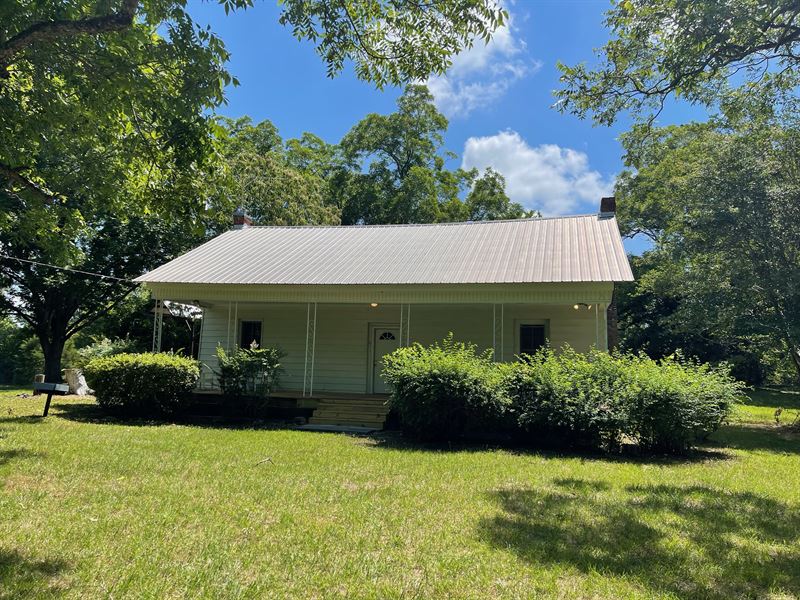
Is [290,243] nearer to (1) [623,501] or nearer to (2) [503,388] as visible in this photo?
(2) [503,388]

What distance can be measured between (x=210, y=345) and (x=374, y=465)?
10.6 meters

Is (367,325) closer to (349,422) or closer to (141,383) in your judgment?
(349,422)

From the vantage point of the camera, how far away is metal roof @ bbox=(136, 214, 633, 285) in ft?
43.4

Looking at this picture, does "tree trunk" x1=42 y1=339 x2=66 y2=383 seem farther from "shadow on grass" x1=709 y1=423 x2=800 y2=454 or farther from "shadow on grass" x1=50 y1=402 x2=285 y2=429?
"shadow on grass" x1=709 y1=423 x2=800 y2=454

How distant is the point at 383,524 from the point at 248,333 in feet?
41.7

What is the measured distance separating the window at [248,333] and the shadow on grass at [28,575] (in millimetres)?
12840

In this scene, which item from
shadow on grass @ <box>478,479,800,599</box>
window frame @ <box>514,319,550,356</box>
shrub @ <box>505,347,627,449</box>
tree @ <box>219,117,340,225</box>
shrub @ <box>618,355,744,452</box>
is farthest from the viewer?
tree @ <box>219,117,340,225</box>

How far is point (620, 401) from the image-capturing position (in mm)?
9453

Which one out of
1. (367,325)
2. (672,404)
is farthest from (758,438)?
(367,325)

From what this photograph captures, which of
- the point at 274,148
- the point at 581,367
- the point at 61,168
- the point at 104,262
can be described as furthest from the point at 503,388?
the point at 274,148

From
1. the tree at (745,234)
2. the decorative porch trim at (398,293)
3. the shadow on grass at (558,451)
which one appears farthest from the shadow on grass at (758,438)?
the decorative porch trim at (398,293)

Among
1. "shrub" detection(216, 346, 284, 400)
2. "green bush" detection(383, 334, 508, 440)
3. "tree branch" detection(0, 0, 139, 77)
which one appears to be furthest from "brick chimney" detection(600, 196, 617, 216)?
"tree branch" detection(0, 0, 139, 77)

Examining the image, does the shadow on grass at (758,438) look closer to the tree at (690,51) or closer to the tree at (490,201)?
the tree at (690,51)

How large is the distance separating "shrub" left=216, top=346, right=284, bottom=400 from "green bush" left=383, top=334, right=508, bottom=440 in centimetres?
429
